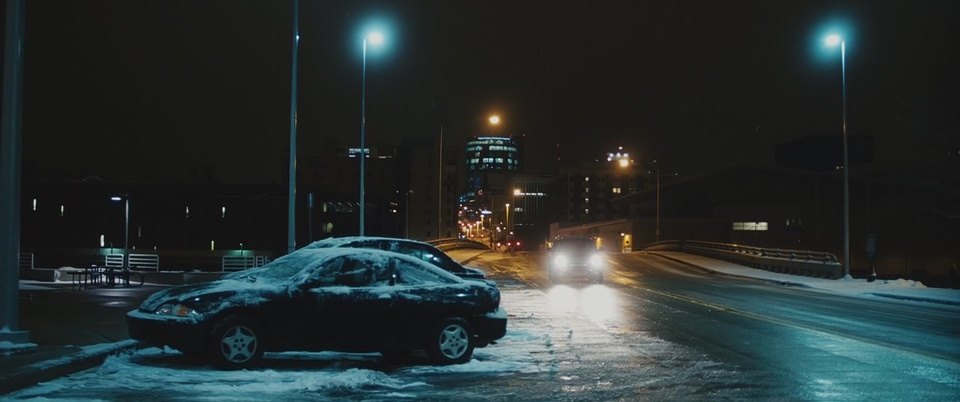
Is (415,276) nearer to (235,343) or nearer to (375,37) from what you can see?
(235,343)

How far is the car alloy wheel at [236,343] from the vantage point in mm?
10023

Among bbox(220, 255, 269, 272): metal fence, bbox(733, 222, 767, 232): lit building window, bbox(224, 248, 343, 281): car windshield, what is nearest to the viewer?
bbox(224, 248, 343, 281): car windshield

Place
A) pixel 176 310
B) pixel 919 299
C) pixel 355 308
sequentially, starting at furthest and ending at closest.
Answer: pixel 919 299 → pixel 355 308 → pixel 176 310

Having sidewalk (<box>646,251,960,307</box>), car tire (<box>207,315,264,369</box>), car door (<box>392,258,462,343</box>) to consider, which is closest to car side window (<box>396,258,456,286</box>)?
car door (<box>392,258,462,343</box>)

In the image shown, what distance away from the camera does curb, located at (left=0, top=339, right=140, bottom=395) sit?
344 inches

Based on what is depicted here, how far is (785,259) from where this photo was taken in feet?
133

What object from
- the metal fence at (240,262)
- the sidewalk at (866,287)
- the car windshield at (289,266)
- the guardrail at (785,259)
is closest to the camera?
the car windshield at (289,266)

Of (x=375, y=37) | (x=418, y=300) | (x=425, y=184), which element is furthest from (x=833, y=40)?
(x=425, y=184)

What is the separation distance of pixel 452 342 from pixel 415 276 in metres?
1.01

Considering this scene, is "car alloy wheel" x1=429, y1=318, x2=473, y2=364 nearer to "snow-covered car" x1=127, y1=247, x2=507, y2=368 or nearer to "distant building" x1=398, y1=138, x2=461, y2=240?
"snow-covered car" x1=127, y1=247, x2=507, y2=368

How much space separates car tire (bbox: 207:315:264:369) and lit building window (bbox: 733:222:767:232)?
70950 millimetres

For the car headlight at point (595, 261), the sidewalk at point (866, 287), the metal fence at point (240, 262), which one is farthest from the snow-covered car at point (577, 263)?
the metal fence at point (240, 262)

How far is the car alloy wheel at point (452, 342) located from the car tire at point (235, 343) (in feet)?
7.25

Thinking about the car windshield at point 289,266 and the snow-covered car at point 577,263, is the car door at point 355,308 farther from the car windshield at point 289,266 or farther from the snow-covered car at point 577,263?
the snow-covered car at point 577,263
